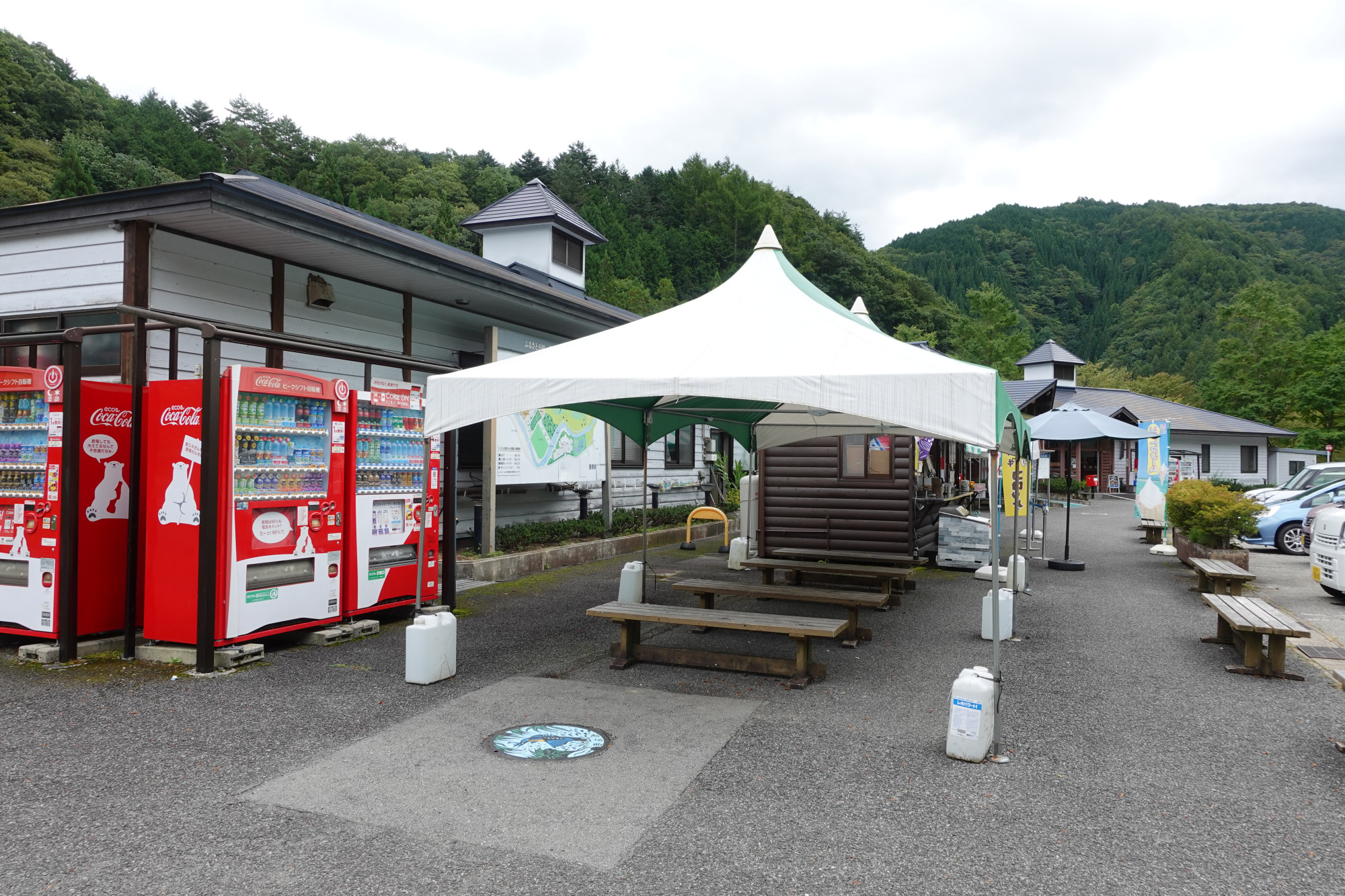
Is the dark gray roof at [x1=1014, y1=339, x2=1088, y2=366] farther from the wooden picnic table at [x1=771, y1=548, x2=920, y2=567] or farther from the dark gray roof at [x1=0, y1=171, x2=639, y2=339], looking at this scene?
the dark gray roof at [x1=0, y1=171, x2=639, y2=339]

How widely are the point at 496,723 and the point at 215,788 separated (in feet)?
4.79

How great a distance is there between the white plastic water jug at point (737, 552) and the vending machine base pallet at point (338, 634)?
5299 millimetres

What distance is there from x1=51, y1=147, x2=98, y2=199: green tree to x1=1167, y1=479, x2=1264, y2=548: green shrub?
2928 cm

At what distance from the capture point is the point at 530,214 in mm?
16984

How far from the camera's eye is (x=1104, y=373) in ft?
196

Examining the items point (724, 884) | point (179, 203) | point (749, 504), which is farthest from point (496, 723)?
point (749, 504)

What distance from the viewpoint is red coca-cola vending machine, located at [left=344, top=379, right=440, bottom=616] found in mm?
6820

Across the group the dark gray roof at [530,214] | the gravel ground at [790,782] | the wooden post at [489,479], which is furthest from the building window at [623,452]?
the gravel ground at [790,782]

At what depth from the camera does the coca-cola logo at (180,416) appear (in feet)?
18.6

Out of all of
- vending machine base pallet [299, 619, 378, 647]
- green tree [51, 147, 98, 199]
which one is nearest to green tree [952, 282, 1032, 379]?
green tree [51, 147, 98, 199]

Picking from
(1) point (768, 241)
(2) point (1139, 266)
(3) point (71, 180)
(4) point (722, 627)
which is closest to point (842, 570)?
(4) point (722, 627)

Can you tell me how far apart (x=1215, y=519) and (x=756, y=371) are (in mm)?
9103

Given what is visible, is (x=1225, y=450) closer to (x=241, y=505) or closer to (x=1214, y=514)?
(x=1214, y=514)

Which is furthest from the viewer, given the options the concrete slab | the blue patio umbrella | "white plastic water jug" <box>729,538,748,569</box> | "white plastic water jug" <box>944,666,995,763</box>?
the blue patio umbrella
